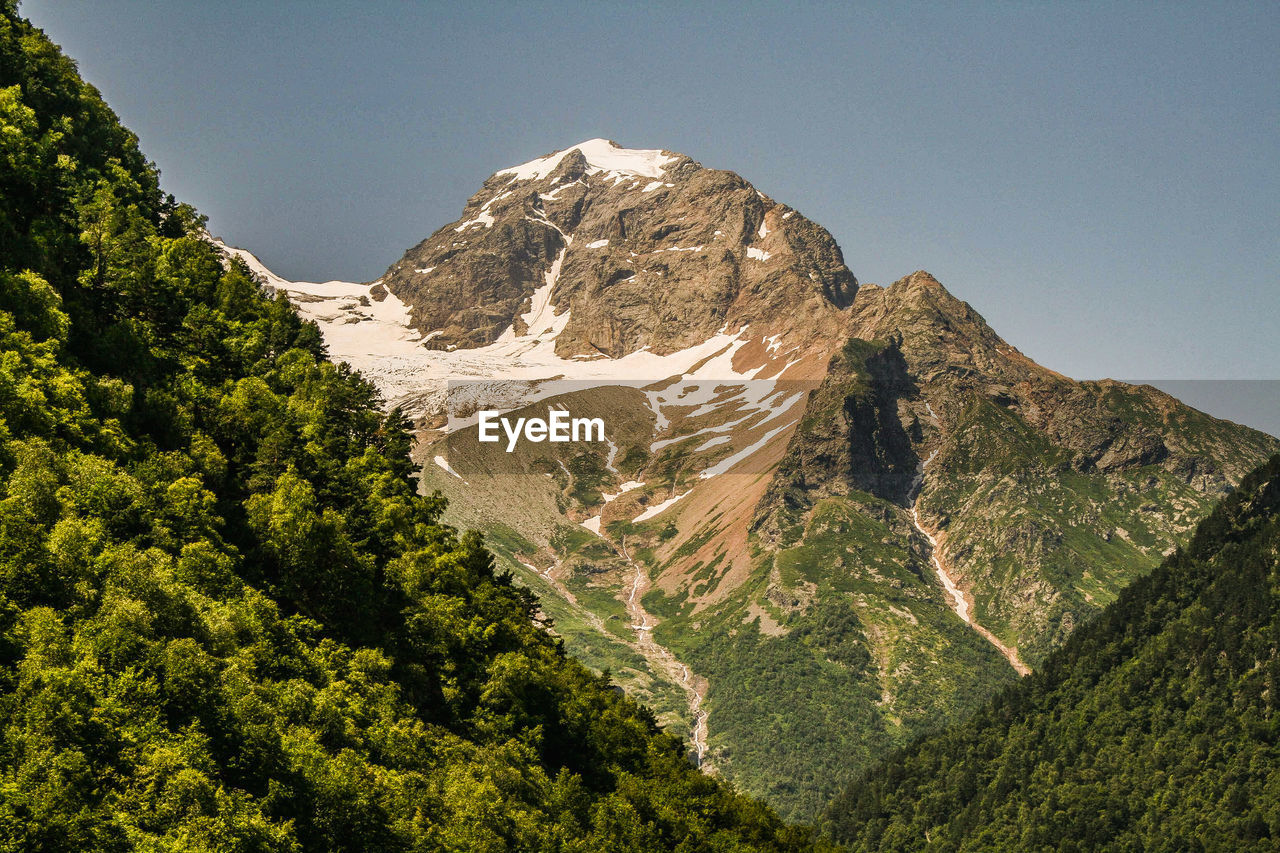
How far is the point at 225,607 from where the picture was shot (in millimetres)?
54281

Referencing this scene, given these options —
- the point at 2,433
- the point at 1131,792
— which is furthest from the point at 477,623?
the point at 1131,792

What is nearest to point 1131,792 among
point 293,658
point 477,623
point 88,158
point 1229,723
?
point 1229,723

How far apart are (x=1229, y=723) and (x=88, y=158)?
209786mm

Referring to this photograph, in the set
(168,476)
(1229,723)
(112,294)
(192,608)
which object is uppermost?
(112,294)

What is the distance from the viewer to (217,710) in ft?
155

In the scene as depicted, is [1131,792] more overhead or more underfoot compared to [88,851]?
more underfoot

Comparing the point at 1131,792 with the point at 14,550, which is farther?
the point at 1131,792

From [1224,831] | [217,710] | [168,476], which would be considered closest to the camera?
[217,710]

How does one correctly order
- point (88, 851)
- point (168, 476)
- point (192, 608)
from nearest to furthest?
point (88, 851) < point (192, 608) < point (168, 476)

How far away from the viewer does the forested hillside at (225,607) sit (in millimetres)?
42812

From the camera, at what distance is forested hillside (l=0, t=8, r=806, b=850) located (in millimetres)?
42812

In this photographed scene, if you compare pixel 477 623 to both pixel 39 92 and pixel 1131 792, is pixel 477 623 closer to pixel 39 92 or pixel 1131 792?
pixel 39 92

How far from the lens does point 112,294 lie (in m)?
83.3

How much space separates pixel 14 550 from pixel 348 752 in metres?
18.7
